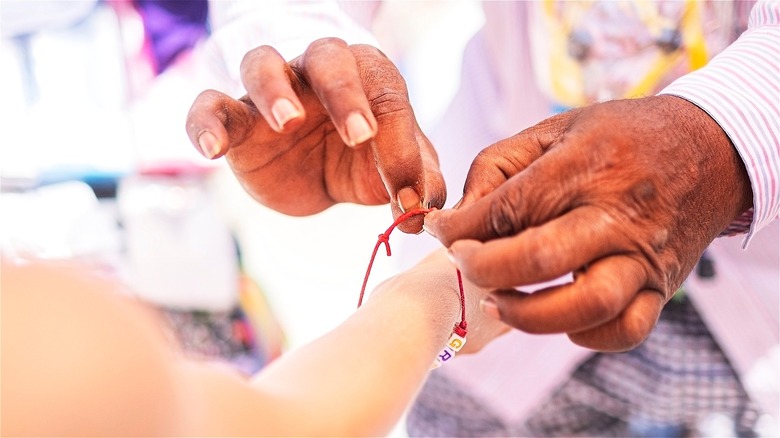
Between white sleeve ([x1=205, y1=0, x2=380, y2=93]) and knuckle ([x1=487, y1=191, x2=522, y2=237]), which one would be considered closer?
knuckle ([x1=487, y1=191, x2=522, y2=237])

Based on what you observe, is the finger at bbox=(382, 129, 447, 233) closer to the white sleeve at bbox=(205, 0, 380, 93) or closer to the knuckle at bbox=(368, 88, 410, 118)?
the knuckle at bbox=(368, 88, 410, 118)

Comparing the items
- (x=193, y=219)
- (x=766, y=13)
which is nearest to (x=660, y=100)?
(x=766, y=13)

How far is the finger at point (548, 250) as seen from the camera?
0.39 meters

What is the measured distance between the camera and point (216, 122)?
517mm

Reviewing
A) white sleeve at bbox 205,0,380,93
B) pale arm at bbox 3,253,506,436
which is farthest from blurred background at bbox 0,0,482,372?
pale arm at bbox 3,253,506,436

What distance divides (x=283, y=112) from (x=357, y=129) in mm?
60

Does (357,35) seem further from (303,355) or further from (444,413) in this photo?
(444,413)

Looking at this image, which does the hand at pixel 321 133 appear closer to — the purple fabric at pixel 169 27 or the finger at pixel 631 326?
the finger at pixel 631 326

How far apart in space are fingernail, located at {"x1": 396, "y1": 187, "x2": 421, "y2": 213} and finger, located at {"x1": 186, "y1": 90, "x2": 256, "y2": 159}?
0.14 meters

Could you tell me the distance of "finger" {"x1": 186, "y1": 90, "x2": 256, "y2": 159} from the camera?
508 mm

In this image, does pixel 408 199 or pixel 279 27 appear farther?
pixel 279 27

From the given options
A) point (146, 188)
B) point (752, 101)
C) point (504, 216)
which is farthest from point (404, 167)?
point (146, 188)

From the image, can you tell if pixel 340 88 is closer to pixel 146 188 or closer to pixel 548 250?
pixel 548 250

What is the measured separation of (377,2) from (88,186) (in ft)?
3.32
